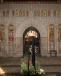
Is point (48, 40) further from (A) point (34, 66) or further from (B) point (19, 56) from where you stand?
(A) point (34, 66)

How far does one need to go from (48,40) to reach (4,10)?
4.02 metres

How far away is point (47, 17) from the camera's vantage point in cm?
2966

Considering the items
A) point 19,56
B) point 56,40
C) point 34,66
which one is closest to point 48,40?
point 56,40

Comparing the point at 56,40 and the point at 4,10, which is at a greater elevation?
the point at 4,10

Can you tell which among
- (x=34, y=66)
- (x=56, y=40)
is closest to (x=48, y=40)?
(x=56, y=40)

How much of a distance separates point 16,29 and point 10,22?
70 cm

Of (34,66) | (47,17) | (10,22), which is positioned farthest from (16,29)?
(34,66)

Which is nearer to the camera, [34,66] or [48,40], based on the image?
[34,66]

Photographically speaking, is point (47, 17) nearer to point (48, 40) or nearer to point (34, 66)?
point (48, 40)

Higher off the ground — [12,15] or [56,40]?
[12,15]

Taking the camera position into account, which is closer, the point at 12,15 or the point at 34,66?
the point at 34,66

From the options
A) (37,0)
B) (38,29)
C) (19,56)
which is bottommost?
(19,56)

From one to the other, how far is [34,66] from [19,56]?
49.5ft

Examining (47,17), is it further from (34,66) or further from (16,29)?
(34,66)
